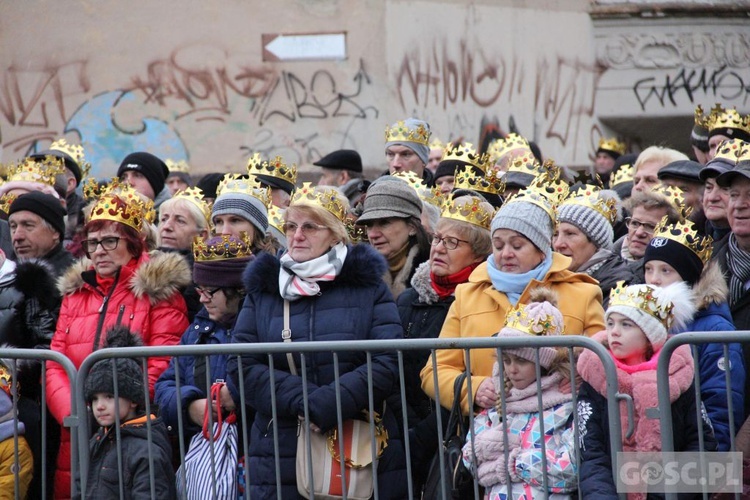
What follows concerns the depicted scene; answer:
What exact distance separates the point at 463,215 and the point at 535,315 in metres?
1.15

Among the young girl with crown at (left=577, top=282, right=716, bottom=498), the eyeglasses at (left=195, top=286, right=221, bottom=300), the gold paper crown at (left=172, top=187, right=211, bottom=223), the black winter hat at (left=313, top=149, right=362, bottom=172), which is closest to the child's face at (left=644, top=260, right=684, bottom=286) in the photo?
the young girl with crown at (left=577, top=282, right=716, bottom=498)

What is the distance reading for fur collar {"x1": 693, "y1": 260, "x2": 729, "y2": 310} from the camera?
18.4ft

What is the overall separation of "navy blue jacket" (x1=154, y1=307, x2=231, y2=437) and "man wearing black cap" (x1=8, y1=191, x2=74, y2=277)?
1669mm

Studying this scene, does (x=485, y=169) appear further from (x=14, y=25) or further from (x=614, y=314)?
(x=14, y=25)

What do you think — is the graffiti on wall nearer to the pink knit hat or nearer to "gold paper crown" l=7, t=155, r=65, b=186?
"gold paper crown" l=7, t=155, r=65, b=186

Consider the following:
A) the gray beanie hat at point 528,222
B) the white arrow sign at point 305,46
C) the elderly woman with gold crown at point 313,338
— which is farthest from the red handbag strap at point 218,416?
the white arrow sign at point 305,46

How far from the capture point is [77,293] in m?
7.06

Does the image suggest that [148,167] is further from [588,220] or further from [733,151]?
[733,151]

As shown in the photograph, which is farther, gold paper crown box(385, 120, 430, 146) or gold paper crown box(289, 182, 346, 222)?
gold paper crown box(385, 120, 430, 146)

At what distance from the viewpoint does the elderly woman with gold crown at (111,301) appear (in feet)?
21.8

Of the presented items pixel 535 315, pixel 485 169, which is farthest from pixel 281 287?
pixel 485 169

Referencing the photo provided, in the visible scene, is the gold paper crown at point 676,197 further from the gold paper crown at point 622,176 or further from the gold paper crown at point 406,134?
the gold paper crown at point 406,134

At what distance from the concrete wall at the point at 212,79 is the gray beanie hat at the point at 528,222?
8.22 m

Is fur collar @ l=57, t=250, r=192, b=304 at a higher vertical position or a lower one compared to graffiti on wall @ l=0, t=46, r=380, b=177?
higher
